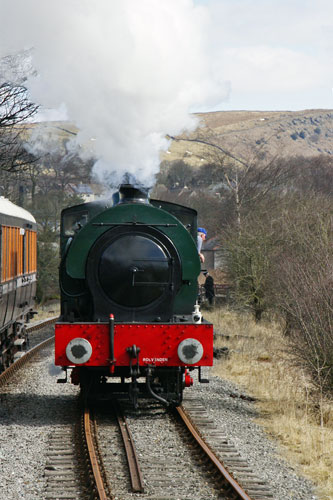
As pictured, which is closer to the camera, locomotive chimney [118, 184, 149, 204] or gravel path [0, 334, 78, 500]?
gravel path [0, 334, 78, 500]

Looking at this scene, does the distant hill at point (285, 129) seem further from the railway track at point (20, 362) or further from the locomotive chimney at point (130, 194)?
the locomotive chimney at point (130, 194)

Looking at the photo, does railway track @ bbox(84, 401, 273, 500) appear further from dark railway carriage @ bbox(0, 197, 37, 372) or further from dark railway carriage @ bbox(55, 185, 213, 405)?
dark railway carriage @ bbox(0, 197, 37, 372)

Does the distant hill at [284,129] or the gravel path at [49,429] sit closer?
the gravel path at [49,429]

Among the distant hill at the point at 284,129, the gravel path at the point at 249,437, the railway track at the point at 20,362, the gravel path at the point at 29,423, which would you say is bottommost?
the gravel path at the point at 249,437

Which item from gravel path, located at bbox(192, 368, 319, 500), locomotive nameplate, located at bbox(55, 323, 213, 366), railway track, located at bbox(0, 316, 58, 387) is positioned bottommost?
gravel path, located at bbox(192, 368, 319, 500)

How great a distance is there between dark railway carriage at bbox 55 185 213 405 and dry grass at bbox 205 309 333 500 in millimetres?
1359

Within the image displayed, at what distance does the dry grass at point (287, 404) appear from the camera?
708 centimetres

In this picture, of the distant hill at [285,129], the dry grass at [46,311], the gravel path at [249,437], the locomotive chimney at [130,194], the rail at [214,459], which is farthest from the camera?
the distant hill at [285,129]

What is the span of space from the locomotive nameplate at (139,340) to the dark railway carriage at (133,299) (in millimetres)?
12

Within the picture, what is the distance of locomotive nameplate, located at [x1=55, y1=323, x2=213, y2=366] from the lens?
832 centimetres

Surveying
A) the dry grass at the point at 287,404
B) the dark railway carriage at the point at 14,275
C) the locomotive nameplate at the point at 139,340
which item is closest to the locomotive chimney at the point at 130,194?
the locomotive nameplate at the point at 139,340

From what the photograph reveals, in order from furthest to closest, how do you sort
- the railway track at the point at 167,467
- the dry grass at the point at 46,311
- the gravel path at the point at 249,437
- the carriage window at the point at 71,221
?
the dry grass at the point at 46,311, the carriage window at the point at 71,221, the gravel path at the point at 249,437, the railway track at the point at 167,467

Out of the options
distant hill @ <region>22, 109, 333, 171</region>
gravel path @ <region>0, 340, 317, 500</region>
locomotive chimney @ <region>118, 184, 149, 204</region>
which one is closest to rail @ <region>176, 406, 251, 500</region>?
gravel path @ <region>0, 340, 317, 500</region>

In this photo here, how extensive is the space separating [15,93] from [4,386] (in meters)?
9.22
